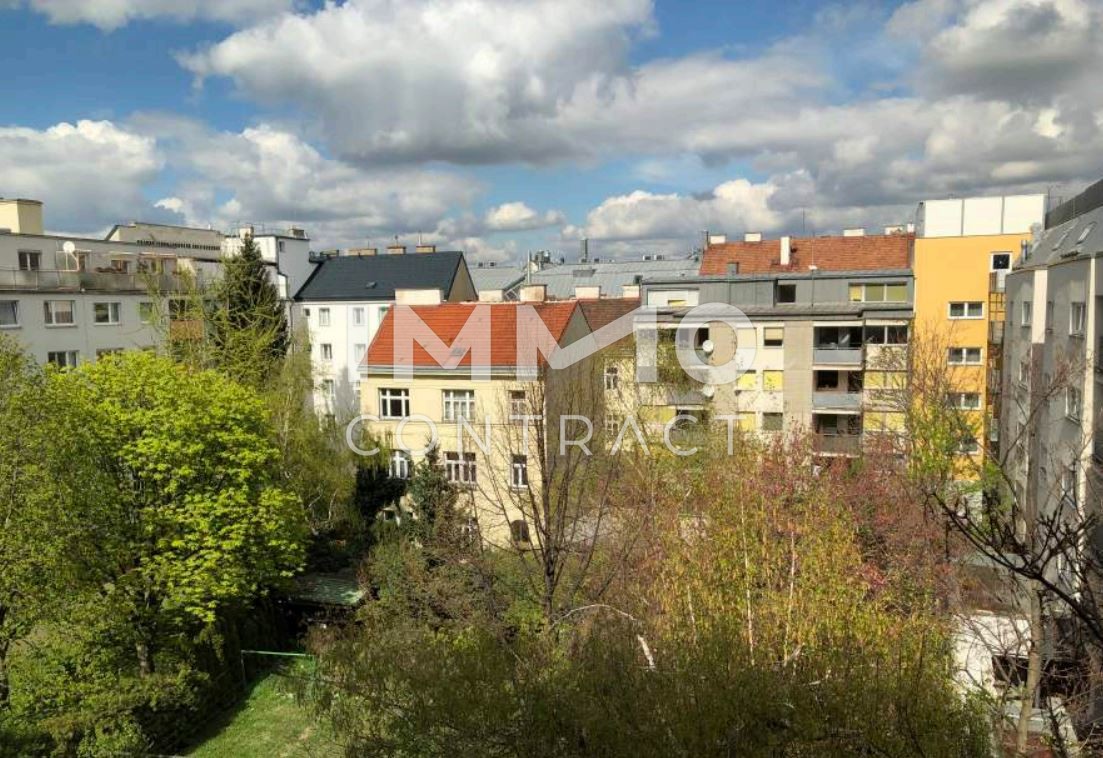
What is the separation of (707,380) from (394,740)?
29.5 meters

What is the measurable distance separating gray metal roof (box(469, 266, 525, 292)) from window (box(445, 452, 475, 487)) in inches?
1559

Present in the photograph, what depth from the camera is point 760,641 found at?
10.3 meters

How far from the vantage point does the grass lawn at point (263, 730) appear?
20094 mm

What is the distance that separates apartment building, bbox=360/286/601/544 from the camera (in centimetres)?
3042

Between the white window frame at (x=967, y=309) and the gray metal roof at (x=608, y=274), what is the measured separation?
28.2m

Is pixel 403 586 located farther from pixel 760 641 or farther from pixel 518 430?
pixel 760 641

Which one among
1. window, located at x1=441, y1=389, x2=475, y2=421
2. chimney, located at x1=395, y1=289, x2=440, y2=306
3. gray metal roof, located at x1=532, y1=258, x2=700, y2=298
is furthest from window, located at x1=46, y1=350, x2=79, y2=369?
gray metal roof, located at x1=532, y1=258, x2=700, y2=298

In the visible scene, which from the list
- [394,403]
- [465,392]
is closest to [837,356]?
[465,392]

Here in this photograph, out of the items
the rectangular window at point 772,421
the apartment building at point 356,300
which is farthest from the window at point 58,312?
the rectangular window at point 772,421

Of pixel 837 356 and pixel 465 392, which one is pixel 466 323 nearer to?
Result: pixel 465 392

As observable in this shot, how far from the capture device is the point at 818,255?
135 feet

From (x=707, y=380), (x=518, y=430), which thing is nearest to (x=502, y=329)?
(x=518, y=430)

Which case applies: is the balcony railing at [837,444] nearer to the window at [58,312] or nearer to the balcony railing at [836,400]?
the balcony railing at [836,400]

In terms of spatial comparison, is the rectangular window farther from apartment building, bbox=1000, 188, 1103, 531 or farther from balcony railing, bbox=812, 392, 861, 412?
apartment building, bbox=1000, 188, 1103, 531
